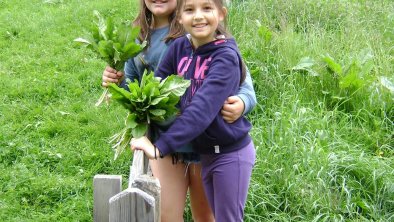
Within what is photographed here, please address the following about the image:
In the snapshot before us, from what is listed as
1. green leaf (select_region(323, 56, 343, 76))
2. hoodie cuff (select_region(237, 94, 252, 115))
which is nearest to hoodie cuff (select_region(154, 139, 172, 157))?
hoodie cuff (select_region(237, 94, 252, 115))

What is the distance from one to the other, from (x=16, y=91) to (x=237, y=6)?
2.58 meters

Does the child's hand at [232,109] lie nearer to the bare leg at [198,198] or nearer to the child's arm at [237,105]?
the child's arm at [237,105]

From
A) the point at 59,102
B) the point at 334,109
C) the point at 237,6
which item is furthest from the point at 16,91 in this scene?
the point at 334,109

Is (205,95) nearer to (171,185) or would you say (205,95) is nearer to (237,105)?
(237,105)

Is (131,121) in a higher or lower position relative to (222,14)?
lower

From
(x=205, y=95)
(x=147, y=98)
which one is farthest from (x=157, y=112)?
(x=205, y=95)

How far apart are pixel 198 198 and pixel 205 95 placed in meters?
0.84

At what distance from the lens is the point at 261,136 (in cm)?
430

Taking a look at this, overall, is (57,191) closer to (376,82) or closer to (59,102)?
(59,102)

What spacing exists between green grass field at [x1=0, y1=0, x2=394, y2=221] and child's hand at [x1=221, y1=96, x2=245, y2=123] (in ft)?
4.13

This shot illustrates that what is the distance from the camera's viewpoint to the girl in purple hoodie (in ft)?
8.02

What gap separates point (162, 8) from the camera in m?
3.02

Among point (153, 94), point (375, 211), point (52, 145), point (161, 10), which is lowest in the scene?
point (375, 211)

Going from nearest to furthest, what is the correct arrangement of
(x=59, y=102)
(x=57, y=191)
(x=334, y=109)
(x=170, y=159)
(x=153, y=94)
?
1. (x=153, y=94)
2. (x=170, y=159)
3. (x=57, y=191)
4. (x=334, y=109)
5. (x=59, y=102)
